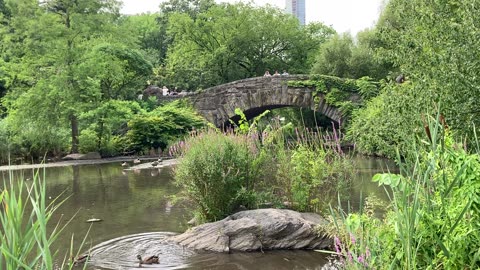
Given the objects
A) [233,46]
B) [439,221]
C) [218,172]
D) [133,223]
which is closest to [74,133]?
[233,46]

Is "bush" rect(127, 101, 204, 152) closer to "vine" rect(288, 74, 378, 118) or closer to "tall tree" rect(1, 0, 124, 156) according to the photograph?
"tall tree" rect(1, 0, 124, 156)

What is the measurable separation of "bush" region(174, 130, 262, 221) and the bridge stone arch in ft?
49.9

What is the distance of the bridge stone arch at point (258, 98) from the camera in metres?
22.3

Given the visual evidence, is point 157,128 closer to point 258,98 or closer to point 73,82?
point 73,82

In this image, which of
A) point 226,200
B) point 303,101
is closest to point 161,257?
point 226,200

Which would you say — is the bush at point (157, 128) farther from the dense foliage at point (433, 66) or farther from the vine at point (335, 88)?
the dense foliage at point (433, 66)

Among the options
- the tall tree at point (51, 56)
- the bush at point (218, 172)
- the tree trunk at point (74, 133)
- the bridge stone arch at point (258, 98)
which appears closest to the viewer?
the bush at point (218, 172)

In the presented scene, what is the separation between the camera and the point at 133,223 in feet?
26.9

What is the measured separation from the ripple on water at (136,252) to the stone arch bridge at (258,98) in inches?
618

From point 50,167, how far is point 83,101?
3997 millimetres

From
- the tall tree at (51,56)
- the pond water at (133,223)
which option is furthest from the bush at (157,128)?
the pond water at (133,223)

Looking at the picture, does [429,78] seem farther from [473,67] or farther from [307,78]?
[307,78]

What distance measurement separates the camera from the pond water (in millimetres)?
6012

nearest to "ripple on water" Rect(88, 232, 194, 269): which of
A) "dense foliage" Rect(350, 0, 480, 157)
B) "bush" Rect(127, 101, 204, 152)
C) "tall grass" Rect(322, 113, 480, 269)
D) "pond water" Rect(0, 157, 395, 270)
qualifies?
"pond water" Rect(0, 157, 395, 270)
